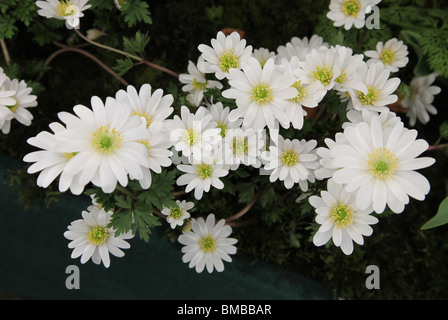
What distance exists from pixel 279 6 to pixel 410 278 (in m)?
1.03

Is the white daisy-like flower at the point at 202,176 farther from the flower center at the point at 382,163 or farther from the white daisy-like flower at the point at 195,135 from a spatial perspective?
the flower center at the point at 382,163

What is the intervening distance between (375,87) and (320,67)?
129mm

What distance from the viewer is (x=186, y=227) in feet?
3.53

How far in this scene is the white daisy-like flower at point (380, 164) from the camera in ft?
2.57

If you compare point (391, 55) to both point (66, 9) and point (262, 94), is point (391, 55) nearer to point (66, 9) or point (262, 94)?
point (262, 94)

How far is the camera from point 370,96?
0.94 metres

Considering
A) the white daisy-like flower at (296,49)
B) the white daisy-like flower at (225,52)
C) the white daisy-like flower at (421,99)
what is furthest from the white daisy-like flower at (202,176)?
the white daisy-like flower at (421,99)

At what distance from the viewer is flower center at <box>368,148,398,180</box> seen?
2.60 feet

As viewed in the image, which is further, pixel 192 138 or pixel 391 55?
pixel 391 55

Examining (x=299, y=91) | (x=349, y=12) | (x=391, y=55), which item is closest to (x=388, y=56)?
(x=391, y=55)

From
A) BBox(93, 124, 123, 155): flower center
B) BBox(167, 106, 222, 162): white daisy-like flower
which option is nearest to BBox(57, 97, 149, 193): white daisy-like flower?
BBox(93, 124, 123, 155): flower center

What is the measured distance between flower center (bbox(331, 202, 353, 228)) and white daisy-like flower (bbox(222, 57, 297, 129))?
0.70 feet

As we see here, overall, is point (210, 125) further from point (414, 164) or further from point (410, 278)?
point (410, 278)
